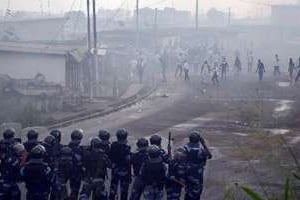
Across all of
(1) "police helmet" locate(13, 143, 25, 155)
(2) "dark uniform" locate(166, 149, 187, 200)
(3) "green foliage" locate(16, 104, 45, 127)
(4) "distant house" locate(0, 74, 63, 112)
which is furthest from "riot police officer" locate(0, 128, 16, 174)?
(4) "distant house" locate(0, 74, 63, 112)

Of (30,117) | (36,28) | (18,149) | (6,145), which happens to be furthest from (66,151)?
(36,28)

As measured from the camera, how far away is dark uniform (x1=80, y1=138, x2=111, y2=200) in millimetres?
10781

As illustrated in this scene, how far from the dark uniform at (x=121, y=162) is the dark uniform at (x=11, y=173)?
1.85m

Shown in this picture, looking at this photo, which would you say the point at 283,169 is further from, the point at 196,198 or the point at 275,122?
the point at 275,122

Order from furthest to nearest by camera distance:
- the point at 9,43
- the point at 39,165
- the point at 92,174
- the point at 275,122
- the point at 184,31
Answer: the point at 184,31 → the point at 9,43 → the point at 275,122 → the point at 92,174 → the point at 39,165

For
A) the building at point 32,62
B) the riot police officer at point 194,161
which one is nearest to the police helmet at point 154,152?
the riot police officer at point 194,161

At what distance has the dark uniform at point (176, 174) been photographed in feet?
35.0

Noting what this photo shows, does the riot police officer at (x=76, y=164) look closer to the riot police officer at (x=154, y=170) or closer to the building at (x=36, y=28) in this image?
the riot police officer at (x=154, y=170)

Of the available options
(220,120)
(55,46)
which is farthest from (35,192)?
(55,46)

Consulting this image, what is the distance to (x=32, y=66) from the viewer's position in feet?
107

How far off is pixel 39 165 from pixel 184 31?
181ft

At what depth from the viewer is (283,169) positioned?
15141 mm

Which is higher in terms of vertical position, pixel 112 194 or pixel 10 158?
pixel 10 158

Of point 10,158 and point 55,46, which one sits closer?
point 10,158
